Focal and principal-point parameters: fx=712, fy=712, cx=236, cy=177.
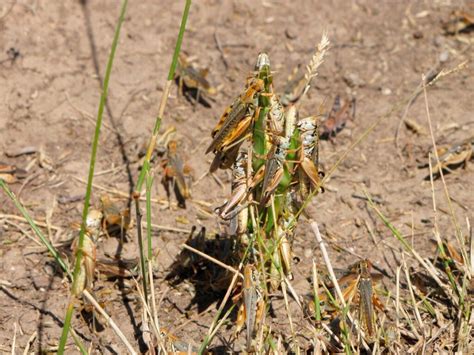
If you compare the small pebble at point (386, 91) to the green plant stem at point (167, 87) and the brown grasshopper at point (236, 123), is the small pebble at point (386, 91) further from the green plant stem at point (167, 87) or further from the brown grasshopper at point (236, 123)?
the green plant stem at point (167, 87)

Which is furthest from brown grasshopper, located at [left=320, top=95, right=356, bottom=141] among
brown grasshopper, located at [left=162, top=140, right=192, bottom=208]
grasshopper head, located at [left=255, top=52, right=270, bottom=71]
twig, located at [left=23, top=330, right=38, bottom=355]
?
twig, located at [left=23, top=330, right=38, bottom=355]

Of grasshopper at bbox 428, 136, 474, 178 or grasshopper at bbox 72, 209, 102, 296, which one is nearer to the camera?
grasshopper at bbox 72, 209, 102, 296

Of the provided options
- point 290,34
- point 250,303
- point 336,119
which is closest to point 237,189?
point 250,303

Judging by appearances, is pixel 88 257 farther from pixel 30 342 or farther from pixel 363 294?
pixel 363 294

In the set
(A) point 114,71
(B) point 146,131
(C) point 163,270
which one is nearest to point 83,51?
(A) point 114,71

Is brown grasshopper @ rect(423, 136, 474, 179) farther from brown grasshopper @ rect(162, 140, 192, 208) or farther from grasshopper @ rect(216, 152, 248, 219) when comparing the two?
grasshopper @ rect(216, 152, 248, 219)

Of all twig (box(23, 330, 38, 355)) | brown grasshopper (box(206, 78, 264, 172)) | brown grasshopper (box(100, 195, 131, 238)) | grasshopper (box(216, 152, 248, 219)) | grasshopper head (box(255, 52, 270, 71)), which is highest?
grasshopper head (box(255, 52, 270, 71))

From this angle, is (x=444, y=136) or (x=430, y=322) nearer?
(x=430, y=322)

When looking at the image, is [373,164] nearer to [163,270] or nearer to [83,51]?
[163,270]
